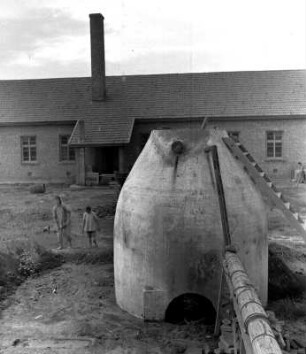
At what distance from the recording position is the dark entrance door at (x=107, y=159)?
25969 mm

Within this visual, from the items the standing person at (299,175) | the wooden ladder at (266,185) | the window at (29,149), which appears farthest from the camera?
the window at (29,149)

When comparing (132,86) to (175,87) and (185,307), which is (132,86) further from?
(185,307)

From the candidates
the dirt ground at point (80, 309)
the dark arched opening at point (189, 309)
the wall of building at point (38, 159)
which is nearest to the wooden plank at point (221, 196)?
the dark arched opening at point (189, 309)

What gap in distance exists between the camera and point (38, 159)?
84.2 feet

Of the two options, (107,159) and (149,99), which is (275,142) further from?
(107,159)

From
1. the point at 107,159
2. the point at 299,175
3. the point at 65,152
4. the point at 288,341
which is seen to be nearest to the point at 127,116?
the point at 107,159

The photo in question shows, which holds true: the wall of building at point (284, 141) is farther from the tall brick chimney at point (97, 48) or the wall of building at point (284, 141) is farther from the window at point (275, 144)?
the tall brick chimney at point (97, 48)

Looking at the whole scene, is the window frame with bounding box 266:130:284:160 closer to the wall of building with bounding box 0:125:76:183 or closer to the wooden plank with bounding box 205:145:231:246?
the wall of building with bounding box 0:125:76:183

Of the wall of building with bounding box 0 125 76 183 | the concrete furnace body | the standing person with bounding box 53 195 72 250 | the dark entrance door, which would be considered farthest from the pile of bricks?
the dark entrance door

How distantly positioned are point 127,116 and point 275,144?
8318 mm

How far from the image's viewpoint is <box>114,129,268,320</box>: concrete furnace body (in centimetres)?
668

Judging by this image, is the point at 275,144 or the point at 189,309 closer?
the point at 189,309

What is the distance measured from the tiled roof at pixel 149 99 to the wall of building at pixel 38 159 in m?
0.64

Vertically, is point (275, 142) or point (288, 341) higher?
point (275, 142)
